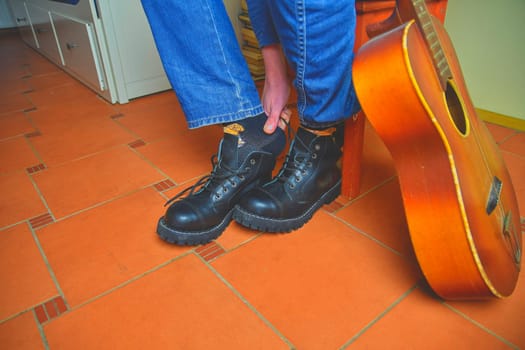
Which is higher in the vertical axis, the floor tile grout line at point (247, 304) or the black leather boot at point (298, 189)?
the black leather boot at point (298, 189)

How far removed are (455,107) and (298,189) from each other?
0.36 meters

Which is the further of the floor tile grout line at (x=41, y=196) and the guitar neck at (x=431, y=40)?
the floor tile grout line at (x=41, y=196)

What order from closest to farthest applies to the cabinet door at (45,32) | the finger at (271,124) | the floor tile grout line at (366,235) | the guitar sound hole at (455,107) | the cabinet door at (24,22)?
the guitar sound hole at (455,107), the floor tile grout line at (366,235), the finger at (271,124), the cabinet door at (45,32), the cabinet door at (24,22)

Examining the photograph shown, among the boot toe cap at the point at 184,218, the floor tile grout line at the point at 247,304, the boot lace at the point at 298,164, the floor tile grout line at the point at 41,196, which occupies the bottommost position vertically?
the floor tile grout line at the point at 41,196

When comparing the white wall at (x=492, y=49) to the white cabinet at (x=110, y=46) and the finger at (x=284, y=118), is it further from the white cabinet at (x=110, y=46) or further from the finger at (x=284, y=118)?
the white cabinet at (x=110, y=46)

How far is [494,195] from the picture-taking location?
24.3 inches

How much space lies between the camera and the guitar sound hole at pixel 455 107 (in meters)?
0.66

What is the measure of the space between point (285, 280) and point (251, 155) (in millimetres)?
Result: 300

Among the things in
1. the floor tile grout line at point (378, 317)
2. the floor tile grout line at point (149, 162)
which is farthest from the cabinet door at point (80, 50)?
the floor tile grout line at point (378, 317)

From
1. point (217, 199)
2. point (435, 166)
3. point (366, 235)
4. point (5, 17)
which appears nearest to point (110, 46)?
point (217, 199)

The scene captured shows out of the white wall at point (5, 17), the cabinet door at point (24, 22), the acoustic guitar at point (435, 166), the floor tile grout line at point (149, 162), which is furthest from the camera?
the white wall at point (5, 17)

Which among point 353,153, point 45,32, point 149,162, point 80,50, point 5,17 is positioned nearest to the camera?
point 353,153

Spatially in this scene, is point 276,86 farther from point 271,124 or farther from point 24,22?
point 24,22

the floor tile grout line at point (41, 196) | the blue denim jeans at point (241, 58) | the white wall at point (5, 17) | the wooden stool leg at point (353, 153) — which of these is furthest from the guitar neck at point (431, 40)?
the white wall at point (5, 17)
